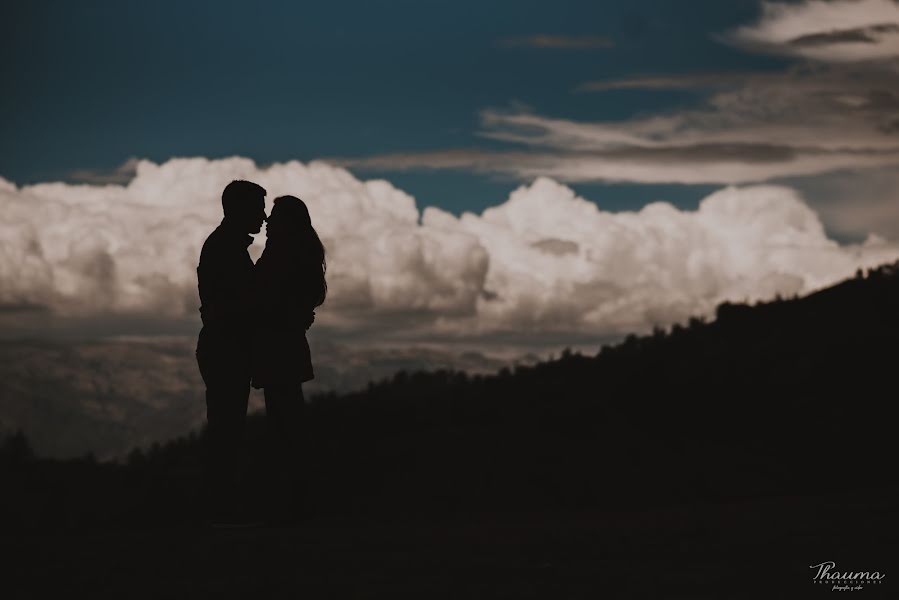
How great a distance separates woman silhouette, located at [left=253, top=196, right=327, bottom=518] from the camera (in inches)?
408

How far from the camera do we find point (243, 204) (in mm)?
10328

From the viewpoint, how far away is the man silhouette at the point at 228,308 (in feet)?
33.7

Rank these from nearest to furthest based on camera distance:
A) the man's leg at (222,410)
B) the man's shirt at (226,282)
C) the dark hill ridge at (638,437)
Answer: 1. the man's shirt at (226,282)
2. the man's leg at (222,410)
3. the dark hill ridge at (638,437)

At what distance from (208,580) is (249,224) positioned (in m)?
3.43

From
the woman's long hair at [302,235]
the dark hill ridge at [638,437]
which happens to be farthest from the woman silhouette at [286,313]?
the dark hill ridge at [638,437]

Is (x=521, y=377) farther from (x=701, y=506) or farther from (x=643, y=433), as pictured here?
(x=701, y=506)

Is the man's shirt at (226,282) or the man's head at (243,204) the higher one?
the man's head at (243,204)

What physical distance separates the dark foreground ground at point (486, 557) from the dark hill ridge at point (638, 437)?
5.60 ft

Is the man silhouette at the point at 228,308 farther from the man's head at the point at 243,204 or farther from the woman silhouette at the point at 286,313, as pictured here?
the woman silhouette at the point at 286,313

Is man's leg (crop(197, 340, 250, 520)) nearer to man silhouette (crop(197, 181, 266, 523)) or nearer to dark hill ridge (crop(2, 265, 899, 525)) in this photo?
man silhouette (crop(197, 181, 266, 523))

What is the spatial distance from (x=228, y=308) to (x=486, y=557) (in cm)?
314

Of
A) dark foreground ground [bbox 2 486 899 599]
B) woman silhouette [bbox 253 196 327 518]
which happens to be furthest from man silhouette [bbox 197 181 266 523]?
dark foreground ground [bbox 2 486 899 599]

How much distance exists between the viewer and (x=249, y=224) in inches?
409

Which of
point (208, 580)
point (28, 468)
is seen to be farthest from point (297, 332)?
point (28, 468)
